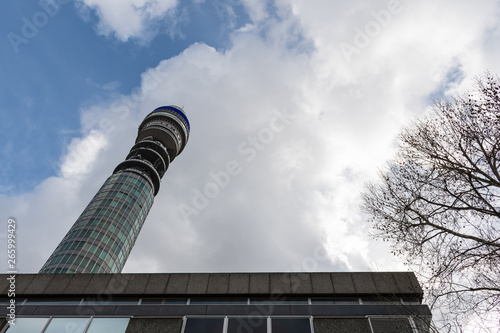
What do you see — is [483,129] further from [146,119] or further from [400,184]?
[146,119]

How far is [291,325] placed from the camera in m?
12.3

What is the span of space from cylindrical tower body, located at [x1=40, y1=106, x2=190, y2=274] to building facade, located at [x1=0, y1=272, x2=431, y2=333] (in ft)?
174

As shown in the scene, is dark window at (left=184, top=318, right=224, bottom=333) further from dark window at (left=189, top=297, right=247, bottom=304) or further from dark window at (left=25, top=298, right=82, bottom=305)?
dark window at (left=25, top=298, right=82, bottom=305)

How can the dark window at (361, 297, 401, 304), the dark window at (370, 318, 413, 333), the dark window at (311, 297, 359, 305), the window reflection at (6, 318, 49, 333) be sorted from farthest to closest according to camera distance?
the dark window at (311, 297, 359, 305) → the window reflection at (6, 318, 49, 333) → the dark window at (361, 297, 401, 304) → the dark window at (370, 318, 413, 333)

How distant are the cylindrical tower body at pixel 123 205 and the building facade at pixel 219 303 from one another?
174 ft

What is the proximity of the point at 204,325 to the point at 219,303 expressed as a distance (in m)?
1.12

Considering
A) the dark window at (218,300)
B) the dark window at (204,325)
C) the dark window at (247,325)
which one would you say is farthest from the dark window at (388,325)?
the dark window at (204,325)

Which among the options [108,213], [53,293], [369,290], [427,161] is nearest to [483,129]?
[427,161]

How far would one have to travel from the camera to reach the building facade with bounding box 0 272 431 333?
12375 mm

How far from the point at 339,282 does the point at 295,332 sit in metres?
2.86

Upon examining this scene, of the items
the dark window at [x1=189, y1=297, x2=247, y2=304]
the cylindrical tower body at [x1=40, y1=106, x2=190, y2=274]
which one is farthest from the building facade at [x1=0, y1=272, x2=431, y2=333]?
the cylindrical tower body at [x1=40, y1=106, x2=190, y2=274]

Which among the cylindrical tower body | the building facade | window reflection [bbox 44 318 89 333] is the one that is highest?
the cylindrical tower body

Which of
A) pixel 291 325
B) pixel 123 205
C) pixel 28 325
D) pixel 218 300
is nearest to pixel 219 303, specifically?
pixel 218 300

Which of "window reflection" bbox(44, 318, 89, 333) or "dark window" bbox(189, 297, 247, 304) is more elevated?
"dark window" bbox(189, 297, 247, 304)
